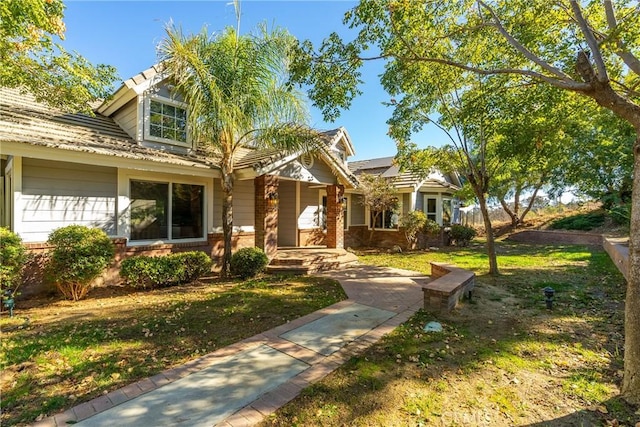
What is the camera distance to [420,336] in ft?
16.5

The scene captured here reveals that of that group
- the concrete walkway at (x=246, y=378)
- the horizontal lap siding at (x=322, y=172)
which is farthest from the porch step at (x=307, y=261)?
the concrete walkway at (x=246, y=378)

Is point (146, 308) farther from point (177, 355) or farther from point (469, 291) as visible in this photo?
point (469, 291)

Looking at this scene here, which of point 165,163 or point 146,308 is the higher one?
point 165,163

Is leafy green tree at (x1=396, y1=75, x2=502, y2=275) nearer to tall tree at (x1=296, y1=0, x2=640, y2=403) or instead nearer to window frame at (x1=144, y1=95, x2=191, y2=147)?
tall tree at (x1=296, y1=0, x2=640, y2=403)

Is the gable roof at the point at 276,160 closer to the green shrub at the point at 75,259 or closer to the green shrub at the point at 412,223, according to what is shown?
the green shrub at the point at 75,259

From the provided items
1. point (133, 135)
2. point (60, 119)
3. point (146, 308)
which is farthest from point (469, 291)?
point (60, 119)

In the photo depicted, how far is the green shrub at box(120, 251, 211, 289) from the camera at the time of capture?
7.66 meters

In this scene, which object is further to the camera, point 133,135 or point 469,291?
point 133,135

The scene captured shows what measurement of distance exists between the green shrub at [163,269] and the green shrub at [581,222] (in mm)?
26407

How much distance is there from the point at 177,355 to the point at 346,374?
2.50 meters

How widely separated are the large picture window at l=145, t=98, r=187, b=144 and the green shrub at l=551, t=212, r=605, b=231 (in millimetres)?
27160

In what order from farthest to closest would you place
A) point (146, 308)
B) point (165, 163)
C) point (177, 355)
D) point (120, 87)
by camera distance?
point (120, 87) → point (165, 163) → point (146, 308) → point (177, 355)

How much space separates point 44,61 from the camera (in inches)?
260

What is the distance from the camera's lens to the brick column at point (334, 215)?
13.0 m
